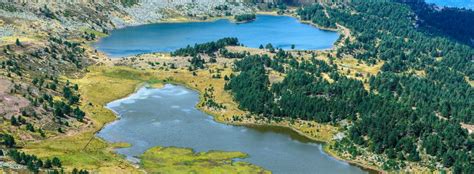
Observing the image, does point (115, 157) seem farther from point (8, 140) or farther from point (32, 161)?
point (8, 140)

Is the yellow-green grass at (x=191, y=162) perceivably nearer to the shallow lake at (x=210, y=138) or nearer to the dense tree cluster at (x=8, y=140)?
the shallow lake at (x=210, y=138)

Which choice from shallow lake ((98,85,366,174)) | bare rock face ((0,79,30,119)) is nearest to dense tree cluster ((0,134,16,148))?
bare rock face ((0,79,30,119))

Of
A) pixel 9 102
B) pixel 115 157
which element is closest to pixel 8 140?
pixel 9 102

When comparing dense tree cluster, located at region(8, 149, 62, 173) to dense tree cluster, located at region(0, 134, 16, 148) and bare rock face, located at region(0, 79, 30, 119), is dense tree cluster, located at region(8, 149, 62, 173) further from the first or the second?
bare rock face, located at region(0, 79, 30, 119)

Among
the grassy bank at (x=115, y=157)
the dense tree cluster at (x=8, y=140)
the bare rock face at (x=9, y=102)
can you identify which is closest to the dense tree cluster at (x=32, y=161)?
the grassy bank at (x=115, y=157)

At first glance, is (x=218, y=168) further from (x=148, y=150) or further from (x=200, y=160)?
(x=148, y=150)

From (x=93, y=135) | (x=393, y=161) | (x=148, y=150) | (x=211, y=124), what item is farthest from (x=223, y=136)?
(x=393, y=161)

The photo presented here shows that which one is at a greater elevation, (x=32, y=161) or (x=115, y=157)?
(x=32, y=161)
